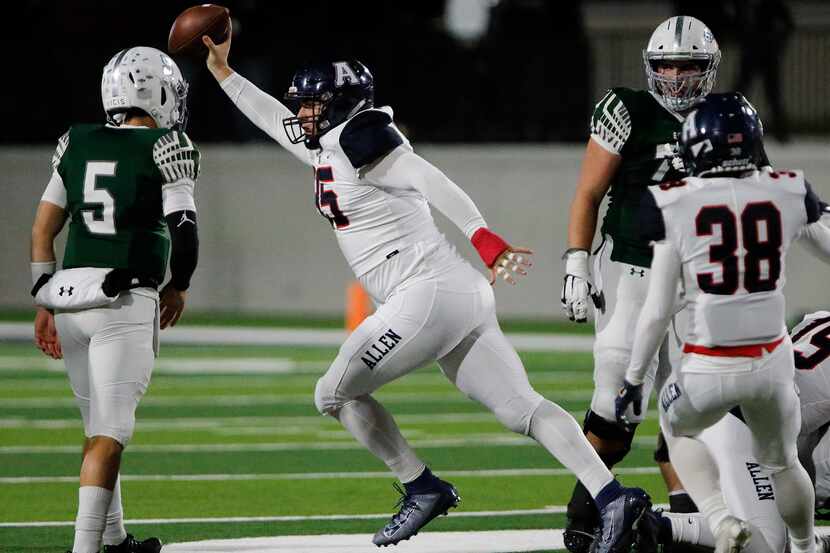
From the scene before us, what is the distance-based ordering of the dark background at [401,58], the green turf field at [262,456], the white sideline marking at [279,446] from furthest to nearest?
the dark background at [401,58]
the white sideline marking at [279,446]
the green turf field at [262,456]

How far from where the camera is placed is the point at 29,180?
652 inches

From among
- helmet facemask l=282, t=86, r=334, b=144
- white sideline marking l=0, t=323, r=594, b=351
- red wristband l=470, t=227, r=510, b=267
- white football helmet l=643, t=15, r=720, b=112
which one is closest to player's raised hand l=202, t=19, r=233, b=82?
helmet facemask l=282, t=86, r=334, b=144

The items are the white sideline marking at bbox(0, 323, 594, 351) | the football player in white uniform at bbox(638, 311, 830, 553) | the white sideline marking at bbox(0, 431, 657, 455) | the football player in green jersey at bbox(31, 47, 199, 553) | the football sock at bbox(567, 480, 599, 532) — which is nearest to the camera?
the football player in white uniform at bbox(638, 311, 830, 553)

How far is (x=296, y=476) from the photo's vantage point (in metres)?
7.43

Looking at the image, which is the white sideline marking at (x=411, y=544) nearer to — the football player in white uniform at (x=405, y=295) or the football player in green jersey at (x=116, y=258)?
the football player in white uniform at (x=405, y=295)

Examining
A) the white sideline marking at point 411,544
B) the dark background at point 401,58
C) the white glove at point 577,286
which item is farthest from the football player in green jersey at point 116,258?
the dark background at point 401,58

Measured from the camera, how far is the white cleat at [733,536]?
15.9 ft

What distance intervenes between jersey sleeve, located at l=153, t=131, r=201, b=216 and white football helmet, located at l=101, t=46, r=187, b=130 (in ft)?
0.54

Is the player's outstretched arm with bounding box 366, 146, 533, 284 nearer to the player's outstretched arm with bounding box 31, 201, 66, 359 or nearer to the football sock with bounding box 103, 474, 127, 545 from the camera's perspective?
the player's outstretched arm with bounding box 31, 201, 66, 359

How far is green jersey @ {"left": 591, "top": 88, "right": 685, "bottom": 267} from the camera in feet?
18.4

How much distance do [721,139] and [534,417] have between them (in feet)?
3.71

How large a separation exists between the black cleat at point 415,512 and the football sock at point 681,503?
2.63ft

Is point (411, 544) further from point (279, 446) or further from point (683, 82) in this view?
point (279, 446)

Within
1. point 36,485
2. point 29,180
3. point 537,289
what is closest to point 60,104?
point 29,180
